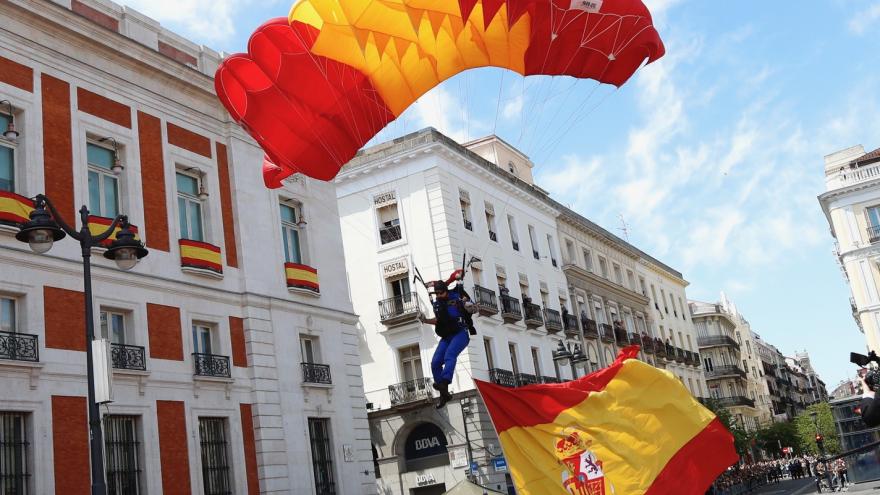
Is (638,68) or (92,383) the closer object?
(92,383)

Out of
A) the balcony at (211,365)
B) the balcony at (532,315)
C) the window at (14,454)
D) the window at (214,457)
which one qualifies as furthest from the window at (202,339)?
the balcony at (532,315)

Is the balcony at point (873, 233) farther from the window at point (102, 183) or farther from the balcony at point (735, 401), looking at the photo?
the window at point (102, 183)

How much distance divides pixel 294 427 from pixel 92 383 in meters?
11.5

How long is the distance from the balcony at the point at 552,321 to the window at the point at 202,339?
22170mm

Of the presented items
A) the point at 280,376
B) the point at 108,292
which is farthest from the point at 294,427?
the point at 108,292

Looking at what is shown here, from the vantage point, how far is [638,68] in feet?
45.4

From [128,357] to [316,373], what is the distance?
19.5 feet

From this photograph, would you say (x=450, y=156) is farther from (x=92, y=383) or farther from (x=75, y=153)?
(x=92, y=383)

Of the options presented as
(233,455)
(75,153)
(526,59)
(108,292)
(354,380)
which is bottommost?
(233,455)

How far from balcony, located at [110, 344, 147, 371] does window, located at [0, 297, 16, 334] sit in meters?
1.98

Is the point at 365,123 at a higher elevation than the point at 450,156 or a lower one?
lower

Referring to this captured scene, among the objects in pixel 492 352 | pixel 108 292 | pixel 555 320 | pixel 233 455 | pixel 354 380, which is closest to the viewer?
pixel 108 292

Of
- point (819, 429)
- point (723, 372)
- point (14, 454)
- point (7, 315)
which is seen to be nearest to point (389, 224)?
point (7, 315)

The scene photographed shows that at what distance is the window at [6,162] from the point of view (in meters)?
17.1
